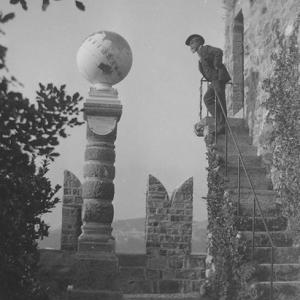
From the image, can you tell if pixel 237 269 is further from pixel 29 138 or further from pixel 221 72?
pixel 29 138

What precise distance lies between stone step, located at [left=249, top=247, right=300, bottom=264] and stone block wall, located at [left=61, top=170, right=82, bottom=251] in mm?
2861

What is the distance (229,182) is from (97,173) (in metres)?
2.22

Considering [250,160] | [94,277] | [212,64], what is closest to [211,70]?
[212,64]

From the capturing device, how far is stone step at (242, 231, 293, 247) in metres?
7.92

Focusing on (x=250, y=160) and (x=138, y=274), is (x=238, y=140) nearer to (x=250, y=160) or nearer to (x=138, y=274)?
(x=250, y=160)

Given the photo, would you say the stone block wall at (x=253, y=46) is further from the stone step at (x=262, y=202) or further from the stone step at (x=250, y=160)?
the stone step at (x=262, y=202)

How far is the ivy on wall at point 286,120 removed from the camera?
28.2 ft

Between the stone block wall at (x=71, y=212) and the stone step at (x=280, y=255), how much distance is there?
286cm

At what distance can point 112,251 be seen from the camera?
7301mm

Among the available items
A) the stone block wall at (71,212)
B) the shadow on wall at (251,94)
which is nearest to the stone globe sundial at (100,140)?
the stone block wall at (71,212)

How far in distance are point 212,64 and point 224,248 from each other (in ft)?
11.5

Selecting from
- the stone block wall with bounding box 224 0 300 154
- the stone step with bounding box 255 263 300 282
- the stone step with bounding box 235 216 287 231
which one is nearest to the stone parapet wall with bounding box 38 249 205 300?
the stone step with bounding box 235 216 287 231

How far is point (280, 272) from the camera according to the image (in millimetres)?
A: 7484

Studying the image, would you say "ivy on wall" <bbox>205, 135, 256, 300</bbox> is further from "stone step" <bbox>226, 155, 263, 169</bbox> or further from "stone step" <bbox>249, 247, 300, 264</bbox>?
"stone step" <bbox>226, 155, 263, 169</bbox>
